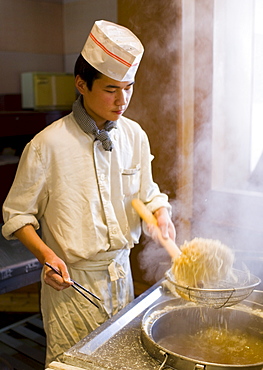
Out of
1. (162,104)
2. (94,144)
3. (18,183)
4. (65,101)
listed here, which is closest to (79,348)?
(18,183)

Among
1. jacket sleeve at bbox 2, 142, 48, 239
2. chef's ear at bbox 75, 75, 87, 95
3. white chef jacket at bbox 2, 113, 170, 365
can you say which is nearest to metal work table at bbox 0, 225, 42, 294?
white chef jacket at bbox 2, 113, 170, 365

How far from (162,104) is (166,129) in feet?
0.54

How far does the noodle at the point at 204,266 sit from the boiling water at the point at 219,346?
0.17 meters

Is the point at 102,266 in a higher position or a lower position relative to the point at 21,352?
higher

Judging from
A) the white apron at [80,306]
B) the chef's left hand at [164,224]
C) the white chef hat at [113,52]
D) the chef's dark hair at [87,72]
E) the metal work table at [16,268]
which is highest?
the white chef hat at [113,52]

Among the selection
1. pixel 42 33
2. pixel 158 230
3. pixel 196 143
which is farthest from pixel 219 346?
pixel 42 33

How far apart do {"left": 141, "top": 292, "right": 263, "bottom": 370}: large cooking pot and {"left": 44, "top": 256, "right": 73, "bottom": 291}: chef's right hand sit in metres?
0.29

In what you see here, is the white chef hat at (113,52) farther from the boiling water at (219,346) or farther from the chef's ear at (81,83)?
the boiling water at (219,346)

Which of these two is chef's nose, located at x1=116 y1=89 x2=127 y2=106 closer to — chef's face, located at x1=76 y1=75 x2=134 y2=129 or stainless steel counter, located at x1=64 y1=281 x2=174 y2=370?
chef's face, located at x1=76 y1=75 x2=134 y2=129

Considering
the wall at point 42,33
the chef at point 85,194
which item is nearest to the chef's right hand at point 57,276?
the chef at point 85,194

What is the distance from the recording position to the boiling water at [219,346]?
4.39 ft

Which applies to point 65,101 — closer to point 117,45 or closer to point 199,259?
point 117,45

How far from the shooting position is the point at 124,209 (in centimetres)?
194

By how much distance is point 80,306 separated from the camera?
71.9 inches
